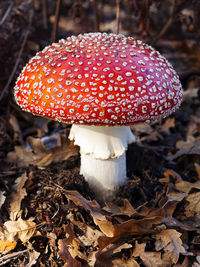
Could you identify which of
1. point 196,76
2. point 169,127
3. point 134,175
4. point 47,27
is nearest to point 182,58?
point 196,76

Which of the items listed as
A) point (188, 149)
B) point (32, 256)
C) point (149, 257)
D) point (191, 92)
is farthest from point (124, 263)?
point (191, 92)

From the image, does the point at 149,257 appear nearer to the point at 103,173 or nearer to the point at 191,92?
the point at 103,173

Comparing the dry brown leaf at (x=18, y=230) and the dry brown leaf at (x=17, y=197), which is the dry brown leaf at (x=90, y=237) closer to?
the dry brown leaf at (x=18, y=230)

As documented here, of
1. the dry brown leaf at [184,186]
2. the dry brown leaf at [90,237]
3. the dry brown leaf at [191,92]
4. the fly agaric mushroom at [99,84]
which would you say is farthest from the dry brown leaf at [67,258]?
the dry brown leaf at [191,92]

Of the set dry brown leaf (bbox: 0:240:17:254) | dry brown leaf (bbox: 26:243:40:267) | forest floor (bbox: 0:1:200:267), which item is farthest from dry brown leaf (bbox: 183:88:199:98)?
dry brown leaf (bbox: 0:240:17:254)

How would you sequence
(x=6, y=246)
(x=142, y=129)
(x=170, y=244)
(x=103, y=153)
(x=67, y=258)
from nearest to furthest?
(x=67, y=258)
(x=170, y=244)
(x=6, y=246)
(x=103, y=153)
(x=142, y=129)

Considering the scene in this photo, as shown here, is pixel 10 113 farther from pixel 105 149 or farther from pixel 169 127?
pixel 169 127
